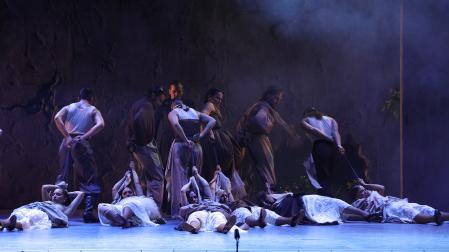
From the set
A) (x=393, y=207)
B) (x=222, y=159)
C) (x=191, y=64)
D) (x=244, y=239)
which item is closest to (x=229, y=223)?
(x=244, y=239)

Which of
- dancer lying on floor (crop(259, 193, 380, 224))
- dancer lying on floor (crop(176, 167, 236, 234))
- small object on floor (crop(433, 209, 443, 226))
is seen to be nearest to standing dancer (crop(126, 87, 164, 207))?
dancer lying on floor (crop(259, 193, 380, 224))

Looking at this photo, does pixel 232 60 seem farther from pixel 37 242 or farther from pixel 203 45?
pixel 37 242

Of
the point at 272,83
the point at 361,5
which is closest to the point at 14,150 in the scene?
the point at 272,83

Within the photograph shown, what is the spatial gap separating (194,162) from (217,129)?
1.06 m

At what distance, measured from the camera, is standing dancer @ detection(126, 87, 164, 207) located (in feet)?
34.4

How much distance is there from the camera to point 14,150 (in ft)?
39.2

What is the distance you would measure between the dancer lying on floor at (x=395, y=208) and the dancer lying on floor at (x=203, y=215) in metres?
2.39

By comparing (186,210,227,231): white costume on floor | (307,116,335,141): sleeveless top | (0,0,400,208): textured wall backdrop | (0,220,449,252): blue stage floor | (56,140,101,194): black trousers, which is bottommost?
(0,220,449,252): blue stage floor

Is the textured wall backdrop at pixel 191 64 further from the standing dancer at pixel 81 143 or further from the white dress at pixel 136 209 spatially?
the white dress at pixel 136 209

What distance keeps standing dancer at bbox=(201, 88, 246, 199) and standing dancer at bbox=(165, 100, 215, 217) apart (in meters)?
0.55

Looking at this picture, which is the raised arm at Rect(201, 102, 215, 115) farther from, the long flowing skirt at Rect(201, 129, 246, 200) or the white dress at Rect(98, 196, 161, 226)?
the white dress at Rect(98, 196, 161, 226)

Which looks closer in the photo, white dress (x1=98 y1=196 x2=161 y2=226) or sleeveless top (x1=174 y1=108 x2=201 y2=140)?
white dress (x1=98 y1=196 x2=161 y2=226)

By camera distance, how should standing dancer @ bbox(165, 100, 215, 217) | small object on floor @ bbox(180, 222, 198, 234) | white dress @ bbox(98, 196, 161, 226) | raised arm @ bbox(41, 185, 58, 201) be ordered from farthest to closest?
standing dancer @ bbox(165, 100, 215, 217) < raised arm @ bbox(41, 185, 58, 201) < white dress @ bbox(98, 196, 161, 226) < small object on floor @ bbox(180, 222, 198, 234)

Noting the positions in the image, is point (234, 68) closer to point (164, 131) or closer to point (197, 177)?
point (164, 131)
